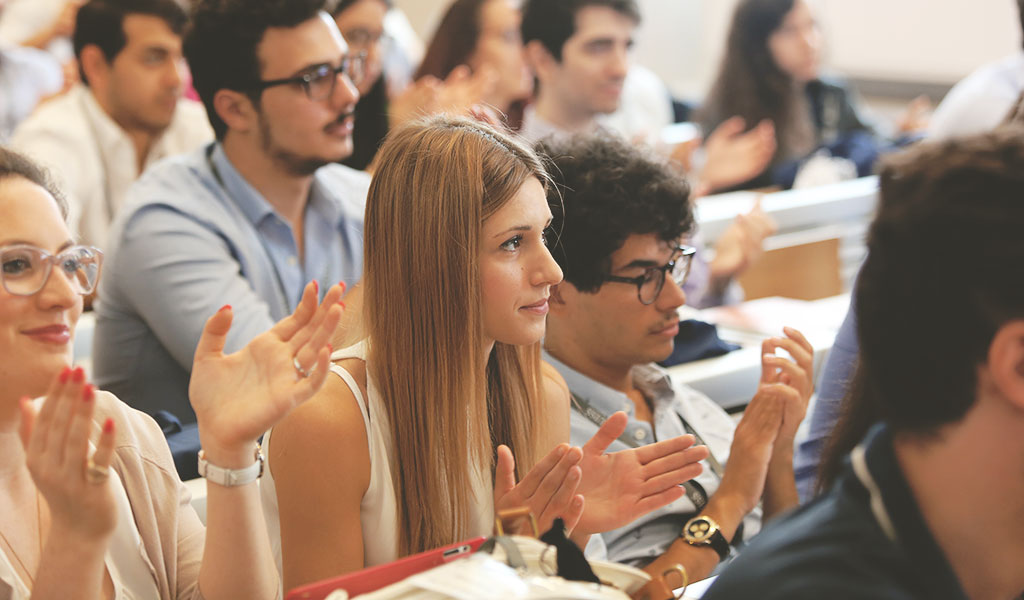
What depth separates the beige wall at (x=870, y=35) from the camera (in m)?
6.15

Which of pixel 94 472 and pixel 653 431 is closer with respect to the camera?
pixel 94 472

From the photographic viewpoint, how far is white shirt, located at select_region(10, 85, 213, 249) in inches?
130

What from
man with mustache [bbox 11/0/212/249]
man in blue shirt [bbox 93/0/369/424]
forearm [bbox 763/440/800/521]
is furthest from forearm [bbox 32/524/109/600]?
man with mustache [bbox 11/0/212/249]

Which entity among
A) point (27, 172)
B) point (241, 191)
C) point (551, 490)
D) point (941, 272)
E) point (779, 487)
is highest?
point (27, 172)

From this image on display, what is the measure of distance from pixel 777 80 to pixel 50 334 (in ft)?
14.2

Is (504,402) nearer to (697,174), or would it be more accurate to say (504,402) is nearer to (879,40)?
(697,174)

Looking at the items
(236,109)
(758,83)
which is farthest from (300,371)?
(758,83)

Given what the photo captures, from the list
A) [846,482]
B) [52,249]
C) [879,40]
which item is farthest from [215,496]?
[879,40]

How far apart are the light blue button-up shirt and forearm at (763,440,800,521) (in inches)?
41.1

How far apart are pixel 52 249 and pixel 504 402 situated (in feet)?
2.14

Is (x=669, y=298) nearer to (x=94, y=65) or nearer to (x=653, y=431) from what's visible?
(x=653, y=431)

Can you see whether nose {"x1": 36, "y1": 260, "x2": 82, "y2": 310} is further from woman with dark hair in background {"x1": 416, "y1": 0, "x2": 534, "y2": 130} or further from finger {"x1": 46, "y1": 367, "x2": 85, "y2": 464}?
woman with dark hair in background {"x1": 416, "y1": 0, "x2": 534, "y2": 130}

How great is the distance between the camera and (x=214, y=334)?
117 centimetres

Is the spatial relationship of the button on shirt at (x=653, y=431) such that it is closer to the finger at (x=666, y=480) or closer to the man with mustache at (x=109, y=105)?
the finger at (x=666, y=480)
